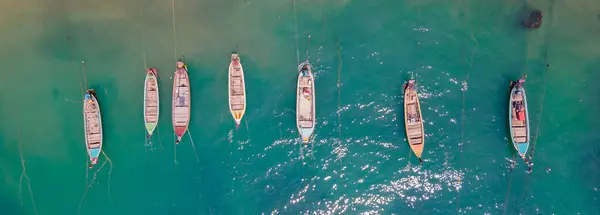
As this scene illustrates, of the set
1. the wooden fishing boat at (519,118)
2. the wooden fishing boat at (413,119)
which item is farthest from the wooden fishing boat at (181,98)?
the wooden fishing boat at (519,118)

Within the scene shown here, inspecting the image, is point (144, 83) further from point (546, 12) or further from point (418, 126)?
point (546, 12)

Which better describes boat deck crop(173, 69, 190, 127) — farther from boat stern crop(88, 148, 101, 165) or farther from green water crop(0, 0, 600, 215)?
boat stern crop(88, 148, 101, 165)

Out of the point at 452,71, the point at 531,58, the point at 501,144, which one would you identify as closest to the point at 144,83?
the point at 452,71

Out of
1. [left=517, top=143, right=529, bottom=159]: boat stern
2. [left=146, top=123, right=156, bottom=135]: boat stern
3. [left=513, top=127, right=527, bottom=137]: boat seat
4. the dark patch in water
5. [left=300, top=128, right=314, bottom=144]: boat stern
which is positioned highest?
the dark patch in water

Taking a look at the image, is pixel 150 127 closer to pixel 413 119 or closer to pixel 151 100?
pixel 151 100

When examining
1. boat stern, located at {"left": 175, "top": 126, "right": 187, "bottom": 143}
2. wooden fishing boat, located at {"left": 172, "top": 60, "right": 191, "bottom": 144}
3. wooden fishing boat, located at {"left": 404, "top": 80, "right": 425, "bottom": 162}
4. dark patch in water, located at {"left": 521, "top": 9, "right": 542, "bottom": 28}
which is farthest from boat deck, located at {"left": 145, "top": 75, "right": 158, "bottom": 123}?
dark patch in water, located at {"left": 521, "top": 9, "right": 542, "bottom": 28}

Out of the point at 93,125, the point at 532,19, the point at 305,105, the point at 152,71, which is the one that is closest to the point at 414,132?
the point at 305,105
